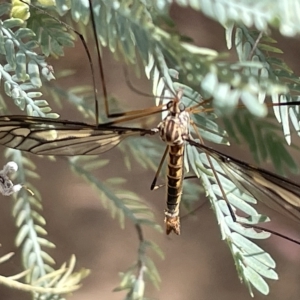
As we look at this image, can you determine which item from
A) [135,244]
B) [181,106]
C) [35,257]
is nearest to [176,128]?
[181,106]

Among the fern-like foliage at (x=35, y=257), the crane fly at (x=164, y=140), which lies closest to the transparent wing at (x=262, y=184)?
the crane fly at (x=164, y=140)

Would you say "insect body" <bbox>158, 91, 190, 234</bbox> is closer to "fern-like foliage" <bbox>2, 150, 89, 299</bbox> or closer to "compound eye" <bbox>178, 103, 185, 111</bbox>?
"compound eye" <bbox>178, 103, 185, 111</bbox>

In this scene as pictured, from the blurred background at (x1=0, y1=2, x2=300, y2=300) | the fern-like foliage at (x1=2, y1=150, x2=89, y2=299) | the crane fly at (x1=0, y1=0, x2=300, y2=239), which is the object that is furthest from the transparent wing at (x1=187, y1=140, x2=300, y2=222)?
the blurred background at (x1=0, y1=2, x2=300, y2=300)

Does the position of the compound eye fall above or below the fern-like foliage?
above

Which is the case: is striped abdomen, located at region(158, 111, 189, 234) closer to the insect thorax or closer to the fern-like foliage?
the insect thorax

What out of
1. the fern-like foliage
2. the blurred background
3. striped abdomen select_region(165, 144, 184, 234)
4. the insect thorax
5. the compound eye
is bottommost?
the blurred background

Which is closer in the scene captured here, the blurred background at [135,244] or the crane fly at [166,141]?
the crane fly at [166,141]

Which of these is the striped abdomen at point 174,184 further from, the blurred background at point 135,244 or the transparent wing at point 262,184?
the blurred background at point 135,244

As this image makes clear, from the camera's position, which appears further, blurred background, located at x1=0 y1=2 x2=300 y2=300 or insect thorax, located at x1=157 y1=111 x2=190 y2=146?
blurred background, located at x1=0 y1=2 x2=300 y2=300
